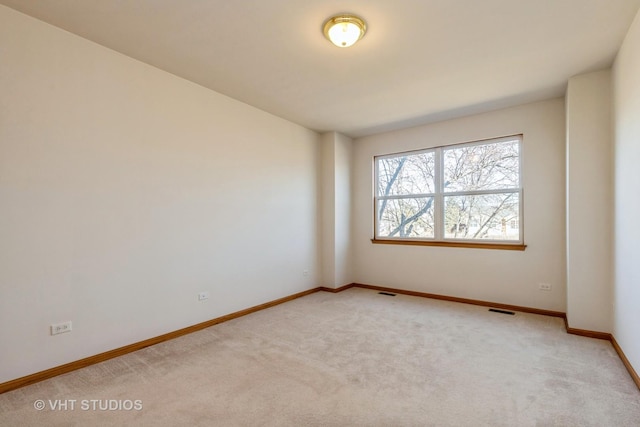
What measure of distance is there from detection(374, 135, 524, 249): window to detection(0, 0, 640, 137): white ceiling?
0.86 meters

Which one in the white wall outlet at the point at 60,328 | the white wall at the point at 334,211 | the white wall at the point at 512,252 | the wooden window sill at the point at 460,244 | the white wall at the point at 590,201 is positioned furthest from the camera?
the white wall at the point at 334,211

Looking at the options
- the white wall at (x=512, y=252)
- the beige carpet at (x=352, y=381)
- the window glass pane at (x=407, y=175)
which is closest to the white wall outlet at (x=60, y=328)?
the beige carpet at (x=352, y=381)

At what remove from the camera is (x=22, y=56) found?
227cm

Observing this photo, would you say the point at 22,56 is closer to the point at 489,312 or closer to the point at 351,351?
the point at 351,351

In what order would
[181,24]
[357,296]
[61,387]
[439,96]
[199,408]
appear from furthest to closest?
[357,296] → [439,96] → [181,24] → [61,387] → [199,408]

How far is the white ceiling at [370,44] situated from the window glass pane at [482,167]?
0.69 meters

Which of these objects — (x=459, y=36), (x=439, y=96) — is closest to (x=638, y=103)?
(x=459, y=36)

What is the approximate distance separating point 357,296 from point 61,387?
354cm

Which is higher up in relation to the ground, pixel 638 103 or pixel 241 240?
pixel 638 103

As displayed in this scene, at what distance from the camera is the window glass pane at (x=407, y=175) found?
16.0 feet

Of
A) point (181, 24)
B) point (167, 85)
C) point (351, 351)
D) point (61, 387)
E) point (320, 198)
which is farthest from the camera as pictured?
point (320, 198)

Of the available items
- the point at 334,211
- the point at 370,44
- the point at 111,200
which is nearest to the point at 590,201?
the point at 370,44

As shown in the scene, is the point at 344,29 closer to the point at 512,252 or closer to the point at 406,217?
the point at 406,217

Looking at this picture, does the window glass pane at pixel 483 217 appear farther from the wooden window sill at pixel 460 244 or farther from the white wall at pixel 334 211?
the white wall at pixel 334 211
